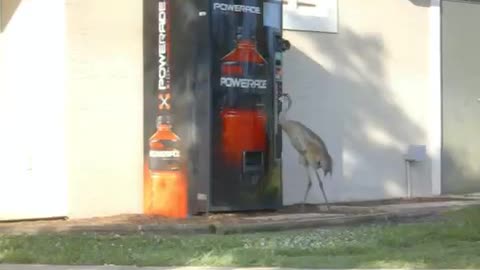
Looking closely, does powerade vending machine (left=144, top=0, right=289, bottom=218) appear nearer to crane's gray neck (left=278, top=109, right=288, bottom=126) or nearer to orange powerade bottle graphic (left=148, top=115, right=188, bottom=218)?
orange powerade bottle graphic (left=148, top=115, right=188, bottom=218)

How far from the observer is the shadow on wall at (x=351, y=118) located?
15.6 meters

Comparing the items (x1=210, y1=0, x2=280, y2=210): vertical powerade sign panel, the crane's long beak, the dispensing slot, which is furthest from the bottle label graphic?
the crane's long beak

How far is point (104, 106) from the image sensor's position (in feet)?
44.2

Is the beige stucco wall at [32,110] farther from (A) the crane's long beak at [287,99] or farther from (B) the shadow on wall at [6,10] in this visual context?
(A) the crane's long beak at [287,99]

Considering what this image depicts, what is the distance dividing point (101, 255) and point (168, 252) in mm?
790

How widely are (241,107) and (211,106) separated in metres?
0.56

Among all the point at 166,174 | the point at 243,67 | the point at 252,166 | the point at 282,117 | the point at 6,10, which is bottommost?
the point at 166,174

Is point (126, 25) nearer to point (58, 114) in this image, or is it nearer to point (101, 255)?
point (58, 114)

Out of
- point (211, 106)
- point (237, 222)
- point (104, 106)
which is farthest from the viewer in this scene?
point (104, 106)

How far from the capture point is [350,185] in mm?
16312

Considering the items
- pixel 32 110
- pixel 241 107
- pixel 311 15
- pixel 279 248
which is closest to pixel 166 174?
pixel 241 107

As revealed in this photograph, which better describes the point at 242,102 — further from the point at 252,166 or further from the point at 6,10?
the point at 6,10

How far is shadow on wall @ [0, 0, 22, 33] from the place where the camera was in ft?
43.3

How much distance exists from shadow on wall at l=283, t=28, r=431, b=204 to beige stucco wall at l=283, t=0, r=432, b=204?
0.02 m
